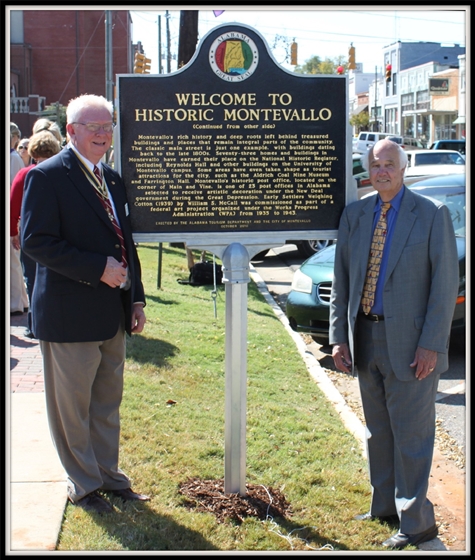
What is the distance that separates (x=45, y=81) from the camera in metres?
48.9

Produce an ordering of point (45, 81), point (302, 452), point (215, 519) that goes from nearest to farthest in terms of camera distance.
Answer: point (215, 519), point (302, 452), point (45, 81)

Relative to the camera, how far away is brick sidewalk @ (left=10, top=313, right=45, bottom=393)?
19.8ft

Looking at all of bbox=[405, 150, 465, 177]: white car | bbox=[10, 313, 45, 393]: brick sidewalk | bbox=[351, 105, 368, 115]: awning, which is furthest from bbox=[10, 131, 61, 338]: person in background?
bbox=[351, 105, 368, 115]: awning

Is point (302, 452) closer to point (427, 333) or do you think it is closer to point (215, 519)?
point (215, 519)

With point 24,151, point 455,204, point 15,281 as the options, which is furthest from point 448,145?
point 15,281

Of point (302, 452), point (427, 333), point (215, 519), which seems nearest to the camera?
point (427, 333)

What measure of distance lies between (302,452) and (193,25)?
34.8ft

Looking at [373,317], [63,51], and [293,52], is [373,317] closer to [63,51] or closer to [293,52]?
[293,52]

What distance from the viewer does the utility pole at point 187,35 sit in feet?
43.4

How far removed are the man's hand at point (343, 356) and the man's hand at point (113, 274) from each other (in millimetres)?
1214

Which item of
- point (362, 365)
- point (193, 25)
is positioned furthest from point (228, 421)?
point (193, 25)

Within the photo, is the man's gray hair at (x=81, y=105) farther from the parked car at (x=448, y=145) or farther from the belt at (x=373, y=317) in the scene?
the parked car at (x=448, y=145)

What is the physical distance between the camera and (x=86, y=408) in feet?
12.7

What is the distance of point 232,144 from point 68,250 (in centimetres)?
109
